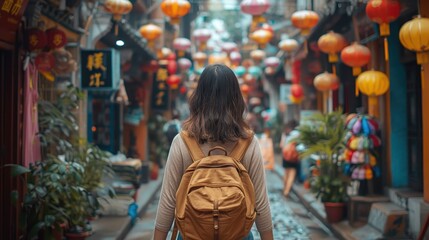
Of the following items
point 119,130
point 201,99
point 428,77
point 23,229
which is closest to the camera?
point 201,99

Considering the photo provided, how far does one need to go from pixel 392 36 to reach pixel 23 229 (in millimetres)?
7885

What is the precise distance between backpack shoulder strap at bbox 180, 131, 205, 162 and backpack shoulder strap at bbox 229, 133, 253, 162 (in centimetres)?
19

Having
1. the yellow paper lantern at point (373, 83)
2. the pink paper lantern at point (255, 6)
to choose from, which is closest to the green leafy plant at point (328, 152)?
the yellow paper lantern at point (373, 83)

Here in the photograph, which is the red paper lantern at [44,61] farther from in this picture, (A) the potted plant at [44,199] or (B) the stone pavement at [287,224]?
(B) the stone pavement at [287,224]

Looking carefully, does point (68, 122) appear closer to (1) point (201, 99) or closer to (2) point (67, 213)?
(2) point (67, 213)

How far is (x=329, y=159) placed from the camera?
39.9ft

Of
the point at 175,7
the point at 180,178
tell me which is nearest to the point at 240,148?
the point at 180,178

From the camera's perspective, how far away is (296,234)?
1127cm

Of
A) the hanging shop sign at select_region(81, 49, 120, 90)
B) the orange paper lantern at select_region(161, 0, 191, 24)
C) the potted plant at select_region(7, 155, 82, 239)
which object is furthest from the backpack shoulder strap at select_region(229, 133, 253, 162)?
the orange paper lantern at select_region(161, 0, 191, 24)

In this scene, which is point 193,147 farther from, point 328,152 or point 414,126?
point 414,126

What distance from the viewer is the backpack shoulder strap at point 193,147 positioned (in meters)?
3.77

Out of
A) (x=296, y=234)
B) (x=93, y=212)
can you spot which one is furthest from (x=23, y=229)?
(x=296, y=234)

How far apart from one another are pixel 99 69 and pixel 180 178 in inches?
359

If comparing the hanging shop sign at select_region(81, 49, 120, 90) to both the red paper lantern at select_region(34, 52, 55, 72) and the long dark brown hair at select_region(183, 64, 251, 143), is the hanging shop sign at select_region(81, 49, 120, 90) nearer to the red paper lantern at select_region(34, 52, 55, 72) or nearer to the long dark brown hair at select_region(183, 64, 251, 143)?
the red paper lantern at select_region(34, 52, 55, 72)
